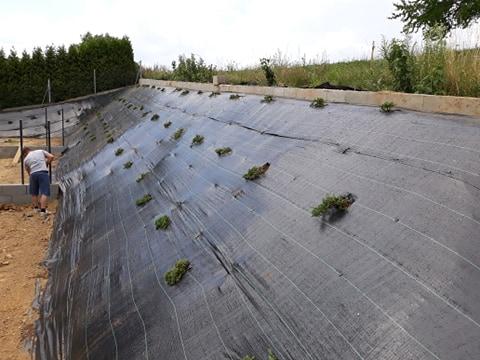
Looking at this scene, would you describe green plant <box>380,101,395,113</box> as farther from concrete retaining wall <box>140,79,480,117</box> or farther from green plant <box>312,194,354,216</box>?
green plant <box>312,194,354,216</box>

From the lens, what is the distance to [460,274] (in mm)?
1864

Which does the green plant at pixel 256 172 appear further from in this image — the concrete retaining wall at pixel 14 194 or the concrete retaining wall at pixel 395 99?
the concrete retaining wall at pixel 14 194

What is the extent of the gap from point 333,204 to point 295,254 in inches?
17.9

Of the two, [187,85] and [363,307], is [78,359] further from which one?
[187,85]

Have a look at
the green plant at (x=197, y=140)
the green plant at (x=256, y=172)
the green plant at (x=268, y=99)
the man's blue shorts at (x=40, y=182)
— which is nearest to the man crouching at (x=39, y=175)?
the man's blue shorts at (x=40, y=182)

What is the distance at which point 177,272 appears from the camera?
317cm

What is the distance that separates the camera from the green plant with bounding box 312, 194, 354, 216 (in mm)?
2770

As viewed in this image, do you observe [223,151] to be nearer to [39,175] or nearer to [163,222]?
[163,222]

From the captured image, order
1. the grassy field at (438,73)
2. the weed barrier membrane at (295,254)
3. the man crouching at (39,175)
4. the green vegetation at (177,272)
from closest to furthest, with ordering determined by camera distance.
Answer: the weed barrier membrane at (295,254) < the green vegetation at (177,272) < the grassy field at (438,73) < the man crouching at (39,175)

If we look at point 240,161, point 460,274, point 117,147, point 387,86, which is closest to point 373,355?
point 460,274

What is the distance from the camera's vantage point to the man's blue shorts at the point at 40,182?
8164 mm

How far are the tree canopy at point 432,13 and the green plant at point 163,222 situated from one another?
8.42 m

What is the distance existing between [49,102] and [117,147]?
14261 millimetres

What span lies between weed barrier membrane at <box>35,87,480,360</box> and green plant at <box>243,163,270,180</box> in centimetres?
5
